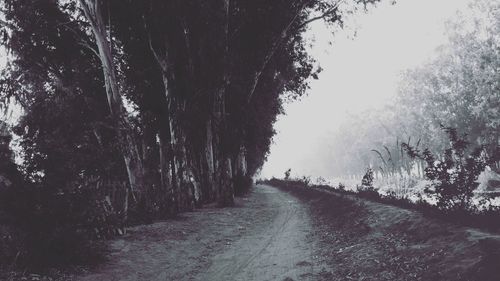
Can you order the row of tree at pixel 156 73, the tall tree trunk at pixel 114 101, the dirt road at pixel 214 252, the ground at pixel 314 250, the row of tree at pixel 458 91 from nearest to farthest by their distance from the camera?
the ground at pixel 314 250, the dirt road at pixel 214 252, the tall tree trunk at pixel 114 101, the row of tree at pixel 156 73, the row of tree at pixel 458 91

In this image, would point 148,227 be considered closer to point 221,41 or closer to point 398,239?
point 398,239

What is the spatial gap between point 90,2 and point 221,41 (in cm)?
528

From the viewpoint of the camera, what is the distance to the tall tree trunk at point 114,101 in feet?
42.7

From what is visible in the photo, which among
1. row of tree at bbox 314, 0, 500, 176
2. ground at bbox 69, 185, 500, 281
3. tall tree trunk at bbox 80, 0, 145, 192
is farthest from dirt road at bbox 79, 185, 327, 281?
row of tree at bbox 314, 0, 500, 176

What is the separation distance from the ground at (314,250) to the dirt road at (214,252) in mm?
19

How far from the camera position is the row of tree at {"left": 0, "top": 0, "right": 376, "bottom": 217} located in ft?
47.8

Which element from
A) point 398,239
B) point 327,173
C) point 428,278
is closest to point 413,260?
point 428,278

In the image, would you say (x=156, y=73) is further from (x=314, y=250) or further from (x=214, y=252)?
(x=314, y=250)

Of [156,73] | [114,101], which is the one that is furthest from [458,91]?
[114,101]

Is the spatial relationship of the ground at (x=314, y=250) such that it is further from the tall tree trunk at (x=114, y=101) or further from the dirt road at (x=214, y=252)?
the tall tree trunk at (x=114, y=101)

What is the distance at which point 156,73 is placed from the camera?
19.4 m

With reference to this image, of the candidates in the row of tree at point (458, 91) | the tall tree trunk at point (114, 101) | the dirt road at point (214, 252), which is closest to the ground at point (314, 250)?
the dirt road at point (214, 252)

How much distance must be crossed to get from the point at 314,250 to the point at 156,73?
42.3ft

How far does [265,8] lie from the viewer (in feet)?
59.9
